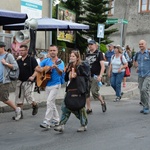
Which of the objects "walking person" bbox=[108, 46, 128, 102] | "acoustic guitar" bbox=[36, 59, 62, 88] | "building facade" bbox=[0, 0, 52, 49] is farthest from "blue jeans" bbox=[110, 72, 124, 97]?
"building facade" bbox=[0, 0, 52, 49]

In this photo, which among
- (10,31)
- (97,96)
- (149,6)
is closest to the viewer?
(97,96)

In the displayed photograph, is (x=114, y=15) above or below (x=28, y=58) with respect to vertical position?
above

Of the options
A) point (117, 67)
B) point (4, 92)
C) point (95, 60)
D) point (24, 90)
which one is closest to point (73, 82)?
point (24, 90)

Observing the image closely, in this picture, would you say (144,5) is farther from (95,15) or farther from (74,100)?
(74,100)

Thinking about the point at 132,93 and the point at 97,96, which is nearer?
the point at 97,96

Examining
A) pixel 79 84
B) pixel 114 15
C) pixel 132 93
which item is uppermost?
pixel 114 15

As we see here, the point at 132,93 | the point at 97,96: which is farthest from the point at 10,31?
the point at 97,96

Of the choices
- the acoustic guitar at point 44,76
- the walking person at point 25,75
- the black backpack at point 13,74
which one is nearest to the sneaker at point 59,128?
the acoustic guitar at point 44,76

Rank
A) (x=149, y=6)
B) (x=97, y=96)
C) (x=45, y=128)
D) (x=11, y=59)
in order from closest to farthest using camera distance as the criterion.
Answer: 1. (x=45, y=128)
2. (x=11, y=59)
3. (x=97, y=96)
4. (x=149, y=6)

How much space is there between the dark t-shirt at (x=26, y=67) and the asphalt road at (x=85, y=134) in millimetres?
997

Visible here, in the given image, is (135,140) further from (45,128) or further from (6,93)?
(6,93)

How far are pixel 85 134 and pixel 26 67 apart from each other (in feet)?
7.16

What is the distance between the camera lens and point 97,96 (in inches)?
351

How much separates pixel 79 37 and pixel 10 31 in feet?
27.3
